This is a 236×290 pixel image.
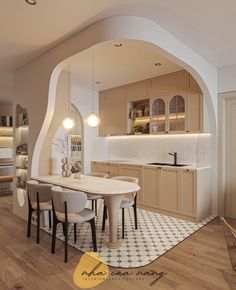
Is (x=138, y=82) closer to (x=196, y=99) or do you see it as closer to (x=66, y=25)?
(x=196, y=99)

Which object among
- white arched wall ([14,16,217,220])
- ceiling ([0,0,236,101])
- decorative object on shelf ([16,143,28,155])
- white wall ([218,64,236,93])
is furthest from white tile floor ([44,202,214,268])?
ceiling ([0,0,236,101])

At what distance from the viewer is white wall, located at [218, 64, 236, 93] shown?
3.80m

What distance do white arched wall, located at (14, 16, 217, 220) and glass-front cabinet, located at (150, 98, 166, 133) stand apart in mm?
917

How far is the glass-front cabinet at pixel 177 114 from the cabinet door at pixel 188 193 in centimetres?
91

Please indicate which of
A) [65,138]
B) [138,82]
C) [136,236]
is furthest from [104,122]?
[136,236]

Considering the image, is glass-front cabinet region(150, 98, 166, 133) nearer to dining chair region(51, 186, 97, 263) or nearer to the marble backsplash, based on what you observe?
the marble backsplash

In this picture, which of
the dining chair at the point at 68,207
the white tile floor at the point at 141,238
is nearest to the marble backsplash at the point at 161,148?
the white tile floor at the point at 141,238

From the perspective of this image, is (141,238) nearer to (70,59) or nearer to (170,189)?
(170,189)

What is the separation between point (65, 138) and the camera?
13.2ft

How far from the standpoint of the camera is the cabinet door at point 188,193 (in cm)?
363

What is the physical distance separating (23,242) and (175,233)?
7.01ft

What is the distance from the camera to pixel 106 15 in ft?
7.72

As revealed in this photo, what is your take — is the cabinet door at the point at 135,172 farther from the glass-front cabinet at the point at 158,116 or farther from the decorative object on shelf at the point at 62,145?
the decorative object on shelf at the point at 62,145

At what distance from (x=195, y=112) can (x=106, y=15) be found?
2383 millimetres
